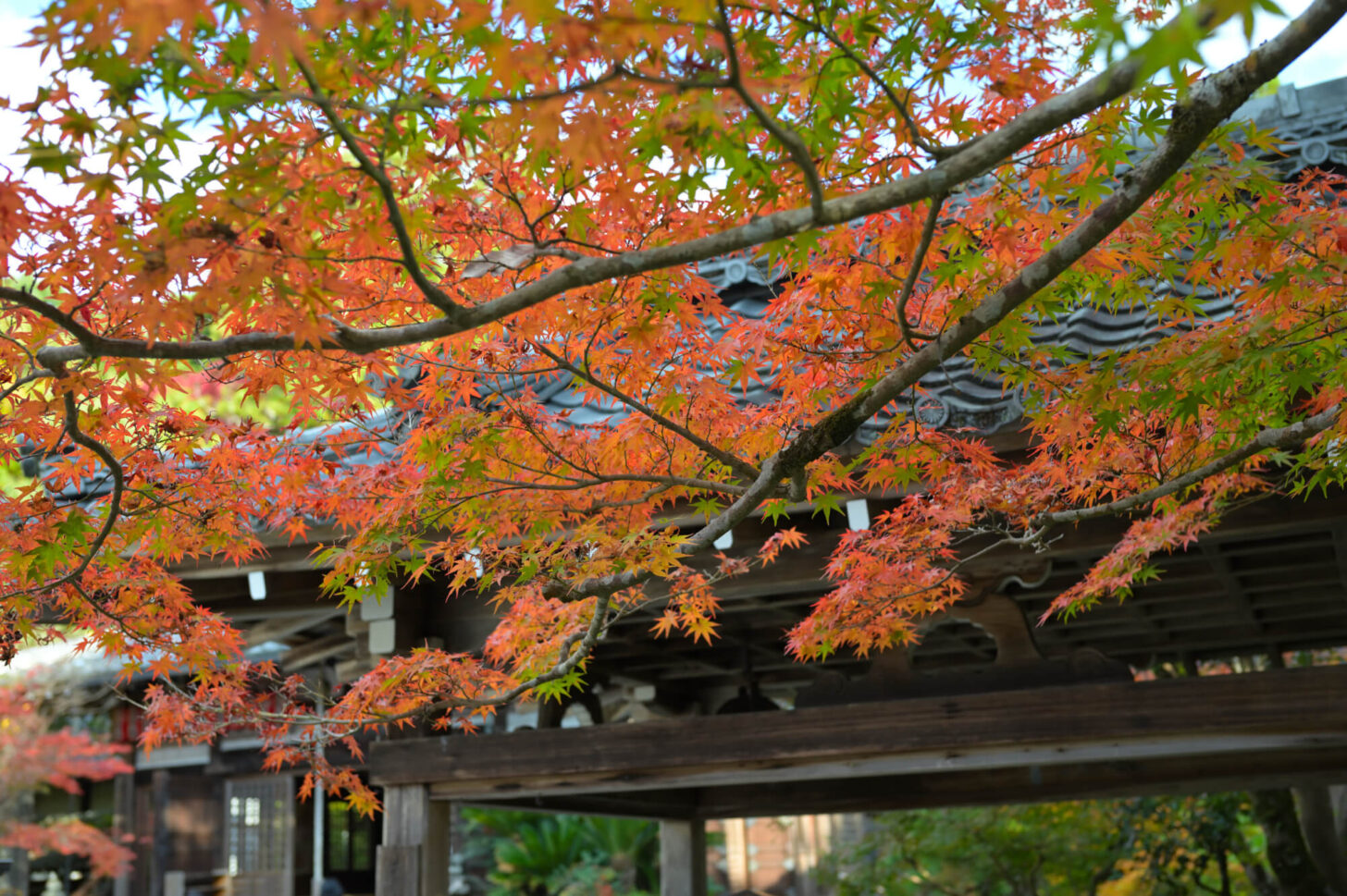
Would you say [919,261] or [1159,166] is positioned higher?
[1159,166]

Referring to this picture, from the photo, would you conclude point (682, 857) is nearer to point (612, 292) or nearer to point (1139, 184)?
point (612, 292)

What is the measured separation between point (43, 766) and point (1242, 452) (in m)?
10.9

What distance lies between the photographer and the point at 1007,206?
2.90 meters

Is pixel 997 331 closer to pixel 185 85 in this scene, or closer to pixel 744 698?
pixel 185 85

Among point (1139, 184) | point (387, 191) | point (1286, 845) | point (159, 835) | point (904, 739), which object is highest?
point (1139, 184)

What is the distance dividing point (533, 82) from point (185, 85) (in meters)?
0.67

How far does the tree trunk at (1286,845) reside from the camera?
9.37m

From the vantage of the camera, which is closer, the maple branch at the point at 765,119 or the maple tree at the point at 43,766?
the maple branch at the point at 765,119

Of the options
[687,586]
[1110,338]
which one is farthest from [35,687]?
[1110,338]

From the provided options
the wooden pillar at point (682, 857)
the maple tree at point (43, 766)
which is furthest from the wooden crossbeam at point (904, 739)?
the maple tree at point (43, 766)

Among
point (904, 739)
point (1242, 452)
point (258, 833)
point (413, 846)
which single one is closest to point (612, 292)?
point (1242, 452)

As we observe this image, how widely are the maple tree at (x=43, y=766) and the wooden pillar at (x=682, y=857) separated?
16.8 feet

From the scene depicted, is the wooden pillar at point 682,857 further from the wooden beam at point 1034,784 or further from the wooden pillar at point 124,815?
the wooden pillar at point 124,815

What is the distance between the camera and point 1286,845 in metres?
9.46
